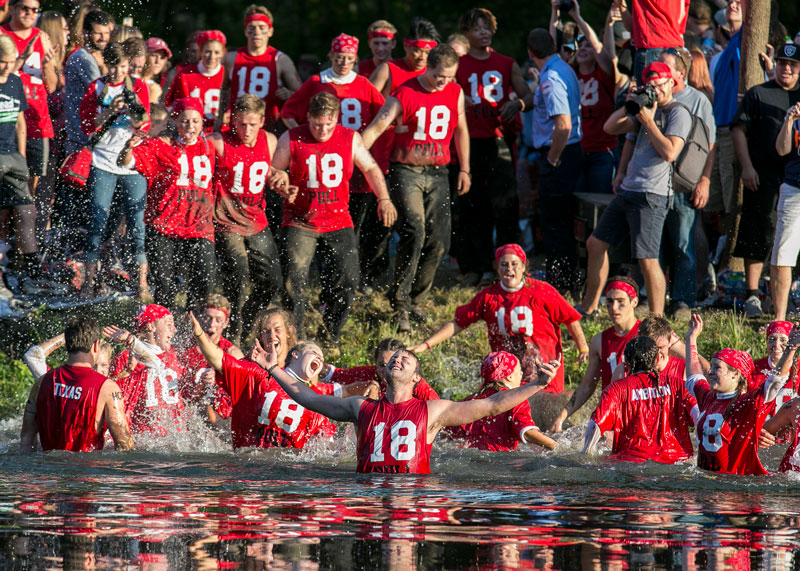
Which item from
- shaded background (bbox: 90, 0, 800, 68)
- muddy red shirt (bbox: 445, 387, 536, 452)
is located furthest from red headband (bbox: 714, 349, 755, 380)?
shaded background (bbox: 90, 0, 800, 68)

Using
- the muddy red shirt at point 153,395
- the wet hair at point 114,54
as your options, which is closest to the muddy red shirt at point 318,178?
the wet hair at point 114,54

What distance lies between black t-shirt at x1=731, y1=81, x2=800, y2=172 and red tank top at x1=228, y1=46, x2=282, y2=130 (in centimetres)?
456

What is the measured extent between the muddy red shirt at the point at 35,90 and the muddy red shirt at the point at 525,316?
4.36 metres

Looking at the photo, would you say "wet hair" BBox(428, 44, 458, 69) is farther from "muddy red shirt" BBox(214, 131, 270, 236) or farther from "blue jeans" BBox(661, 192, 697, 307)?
"blue jeans" BBox(661, 192, 697, 307)

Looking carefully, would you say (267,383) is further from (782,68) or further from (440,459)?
(782,68)

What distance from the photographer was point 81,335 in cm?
995

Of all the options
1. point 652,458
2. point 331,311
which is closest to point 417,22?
point 331,311

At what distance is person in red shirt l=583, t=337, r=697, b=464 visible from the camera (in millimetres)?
9773

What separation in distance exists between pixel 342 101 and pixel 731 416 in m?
5.45

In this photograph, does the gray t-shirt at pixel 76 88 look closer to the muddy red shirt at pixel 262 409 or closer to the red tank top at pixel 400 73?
the red tank top at pixel 400 73

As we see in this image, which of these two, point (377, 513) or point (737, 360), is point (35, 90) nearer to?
point (377, 513)

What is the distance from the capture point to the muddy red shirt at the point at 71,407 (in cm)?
993

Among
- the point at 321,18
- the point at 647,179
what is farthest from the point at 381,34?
the point at 321,18

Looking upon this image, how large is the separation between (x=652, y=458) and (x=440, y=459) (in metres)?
1.63
